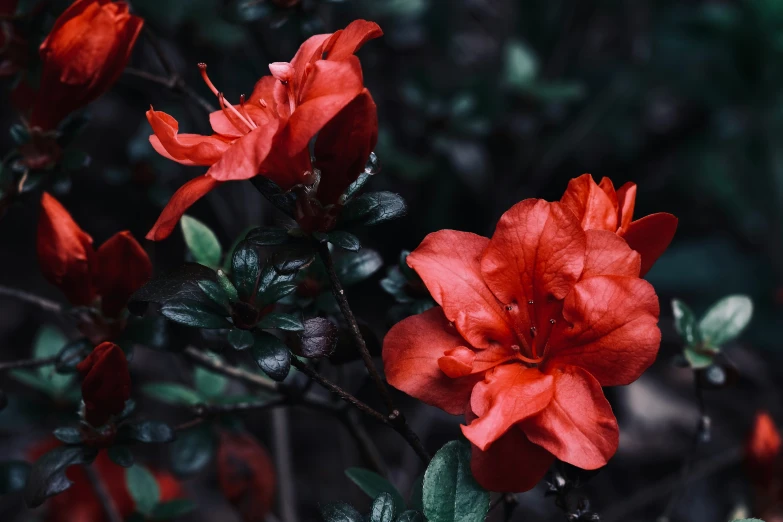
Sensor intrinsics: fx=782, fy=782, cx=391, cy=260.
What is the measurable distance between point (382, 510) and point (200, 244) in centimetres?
59

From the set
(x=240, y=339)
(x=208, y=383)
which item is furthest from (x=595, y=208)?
(x=208, y=383)

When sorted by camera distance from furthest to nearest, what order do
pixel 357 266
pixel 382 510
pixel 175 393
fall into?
pixel 175 393
pixel 357 266
pixel 382 510

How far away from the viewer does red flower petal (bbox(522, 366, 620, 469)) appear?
0.97 meters

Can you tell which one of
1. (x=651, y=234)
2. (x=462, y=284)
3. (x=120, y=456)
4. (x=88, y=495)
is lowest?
(x=88, y=495)

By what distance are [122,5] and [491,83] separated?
1.71 m

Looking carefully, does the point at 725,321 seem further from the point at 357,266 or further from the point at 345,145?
the point at 345,145

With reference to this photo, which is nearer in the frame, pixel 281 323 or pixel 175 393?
pixel 281 323

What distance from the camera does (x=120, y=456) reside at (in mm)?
1227

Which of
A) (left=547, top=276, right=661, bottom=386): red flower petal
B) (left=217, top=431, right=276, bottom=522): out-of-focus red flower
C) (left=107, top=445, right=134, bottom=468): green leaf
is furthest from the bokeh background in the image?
(left=547, top=276, right=661, bottom=386): red flower petal

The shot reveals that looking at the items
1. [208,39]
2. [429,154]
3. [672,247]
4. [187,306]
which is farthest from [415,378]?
[672,247]

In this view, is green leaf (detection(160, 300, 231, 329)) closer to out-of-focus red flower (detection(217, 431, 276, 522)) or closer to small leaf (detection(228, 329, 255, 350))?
small leaf (detection(228, 329, 255, 350))

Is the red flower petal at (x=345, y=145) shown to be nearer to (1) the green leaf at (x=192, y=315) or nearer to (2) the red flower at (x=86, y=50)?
Answer: (1) the green leaf at (x=192, y=315)

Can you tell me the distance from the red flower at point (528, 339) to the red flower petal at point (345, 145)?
141 mm

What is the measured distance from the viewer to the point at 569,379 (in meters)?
1.06
